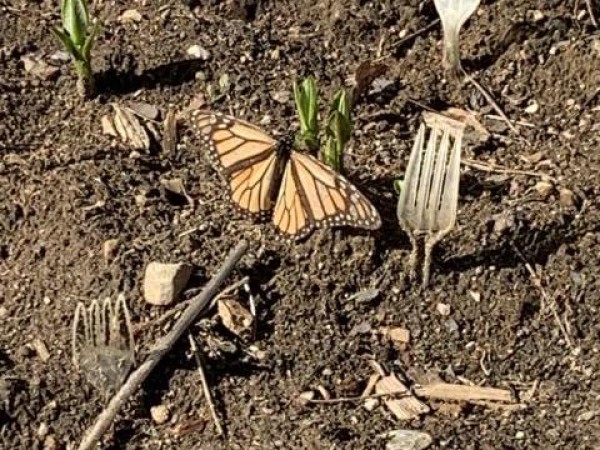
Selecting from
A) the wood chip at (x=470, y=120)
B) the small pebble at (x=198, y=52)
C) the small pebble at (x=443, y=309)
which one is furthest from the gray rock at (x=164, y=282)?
the wood chip at (x=470, y=120)

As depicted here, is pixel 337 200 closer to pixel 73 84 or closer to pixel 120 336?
pixel 120 336

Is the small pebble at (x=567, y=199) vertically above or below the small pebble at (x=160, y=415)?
above

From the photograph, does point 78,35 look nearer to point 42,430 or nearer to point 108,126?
point 108,126

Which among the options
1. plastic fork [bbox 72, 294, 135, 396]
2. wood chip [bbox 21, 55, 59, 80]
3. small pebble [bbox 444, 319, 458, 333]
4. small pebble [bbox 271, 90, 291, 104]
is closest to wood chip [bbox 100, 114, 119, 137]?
wood chip [bbox 21, 55, 59, 80]

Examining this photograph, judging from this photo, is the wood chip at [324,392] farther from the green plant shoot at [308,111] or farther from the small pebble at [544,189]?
the small pebble at [544,189]

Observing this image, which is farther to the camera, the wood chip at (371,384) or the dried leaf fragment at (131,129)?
the dried leaf fragment at (131,129)

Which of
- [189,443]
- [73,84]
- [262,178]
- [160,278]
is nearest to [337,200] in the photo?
[262,178]
